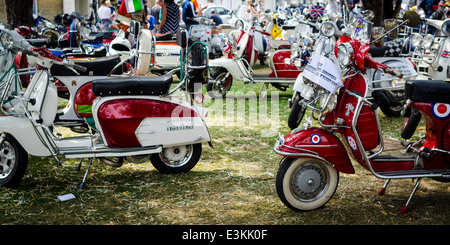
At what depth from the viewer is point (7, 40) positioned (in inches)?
168

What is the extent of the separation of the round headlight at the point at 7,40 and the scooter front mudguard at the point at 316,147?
98.2 inches

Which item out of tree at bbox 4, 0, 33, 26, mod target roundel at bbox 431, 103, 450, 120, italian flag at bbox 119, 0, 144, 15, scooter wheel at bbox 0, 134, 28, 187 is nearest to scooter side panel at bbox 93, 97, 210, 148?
scooter wheel at bbox 0, 134, 28, 187

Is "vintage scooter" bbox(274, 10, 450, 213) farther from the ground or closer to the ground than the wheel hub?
farther from the ground

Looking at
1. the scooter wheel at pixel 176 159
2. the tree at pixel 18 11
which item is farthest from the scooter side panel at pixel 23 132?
the tree at pixel 18 11

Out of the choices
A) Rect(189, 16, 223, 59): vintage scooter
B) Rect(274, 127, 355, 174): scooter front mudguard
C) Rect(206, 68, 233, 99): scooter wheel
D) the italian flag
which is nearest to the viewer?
Rect(274, 127, 355, 174): scooter front mudguard

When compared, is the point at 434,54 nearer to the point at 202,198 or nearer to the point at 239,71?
the point at 239,71

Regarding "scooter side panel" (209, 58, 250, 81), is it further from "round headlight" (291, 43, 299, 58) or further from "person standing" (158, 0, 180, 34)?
"person standing" (158, 0, 180, 34)

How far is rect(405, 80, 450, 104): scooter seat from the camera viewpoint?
372cm

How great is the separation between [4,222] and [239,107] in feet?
15.8

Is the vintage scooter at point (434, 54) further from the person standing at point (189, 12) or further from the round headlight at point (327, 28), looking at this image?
the person standing at point (189, 12)

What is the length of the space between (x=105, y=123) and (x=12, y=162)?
0.83m

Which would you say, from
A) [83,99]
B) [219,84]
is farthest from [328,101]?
[219,84]

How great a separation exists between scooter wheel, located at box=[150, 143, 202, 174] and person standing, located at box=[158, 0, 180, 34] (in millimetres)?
6188
